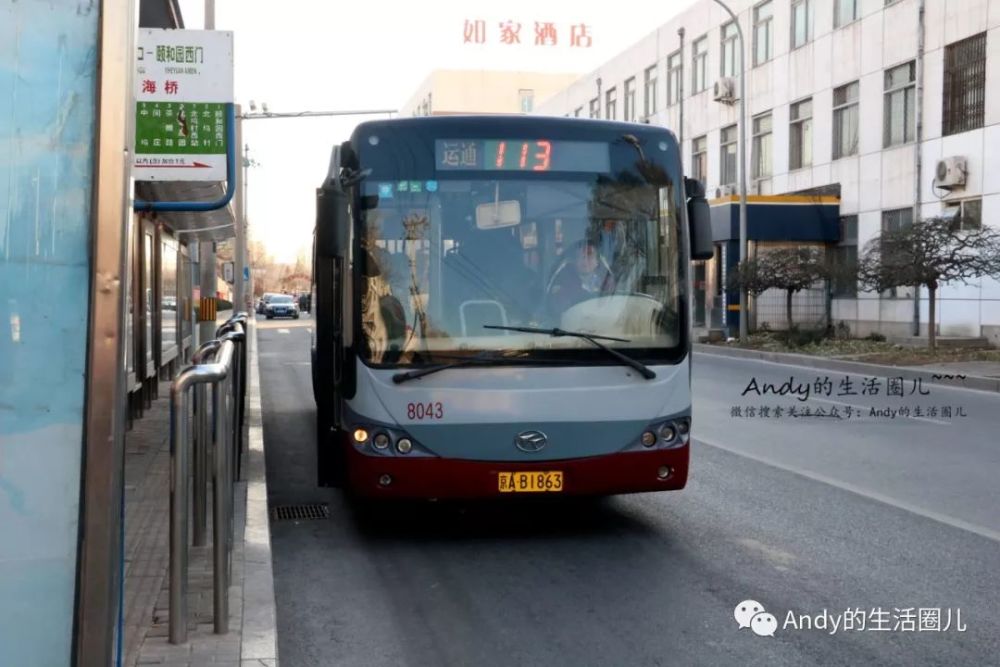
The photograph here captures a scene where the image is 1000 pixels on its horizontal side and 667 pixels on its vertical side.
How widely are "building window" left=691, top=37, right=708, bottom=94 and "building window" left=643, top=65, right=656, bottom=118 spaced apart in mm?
4591

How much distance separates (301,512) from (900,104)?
2593cm

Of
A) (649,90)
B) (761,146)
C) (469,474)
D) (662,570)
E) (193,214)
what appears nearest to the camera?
(662,570)

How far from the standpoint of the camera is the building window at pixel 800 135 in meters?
35.4

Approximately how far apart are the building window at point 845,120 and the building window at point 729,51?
7.77 m

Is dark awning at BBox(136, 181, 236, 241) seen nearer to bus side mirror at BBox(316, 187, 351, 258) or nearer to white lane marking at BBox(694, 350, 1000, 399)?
bus side mirror at BBox(316, 187, 351, 258)

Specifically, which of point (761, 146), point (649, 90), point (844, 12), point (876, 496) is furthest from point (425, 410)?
point (649, 90)

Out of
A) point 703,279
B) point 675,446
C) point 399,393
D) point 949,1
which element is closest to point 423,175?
point 399,393

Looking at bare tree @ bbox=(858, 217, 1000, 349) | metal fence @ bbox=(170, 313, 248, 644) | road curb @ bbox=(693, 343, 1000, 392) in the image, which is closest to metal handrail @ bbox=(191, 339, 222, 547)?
metal fence @ bbox=(170, 313, 248, 644)

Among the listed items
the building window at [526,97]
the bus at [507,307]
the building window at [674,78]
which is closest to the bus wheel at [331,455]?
the bus at [507,307]

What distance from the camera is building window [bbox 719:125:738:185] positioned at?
1637 inches

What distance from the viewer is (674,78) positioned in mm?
46812

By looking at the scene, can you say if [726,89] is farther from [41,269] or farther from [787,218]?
[41,269]

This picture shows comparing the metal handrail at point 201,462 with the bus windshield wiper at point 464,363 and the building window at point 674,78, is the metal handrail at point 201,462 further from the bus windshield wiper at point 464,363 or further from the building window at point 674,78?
the building window at point 674,78

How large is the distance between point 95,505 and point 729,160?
135 feet
